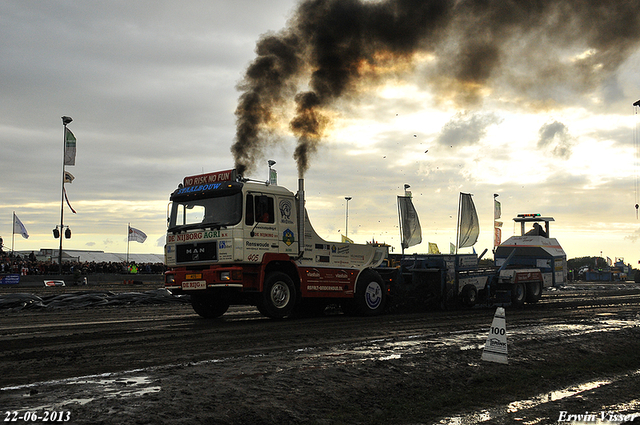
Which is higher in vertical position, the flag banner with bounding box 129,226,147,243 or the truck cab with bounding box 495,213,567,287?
the flag banner with bounding box 129,226,147,243

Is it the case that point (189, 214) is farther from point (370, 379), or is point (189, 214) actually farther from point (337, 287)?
point (370, 379)

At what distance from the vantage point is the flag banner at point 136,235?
4972cm

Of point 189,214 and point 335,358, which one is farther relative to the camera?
point 189,214

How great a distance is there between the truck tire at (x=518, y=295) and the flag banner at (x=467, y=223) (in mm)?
10501

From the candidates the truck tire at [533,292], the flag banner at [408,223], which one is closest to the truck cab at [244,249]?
the truck tire at [533,292]

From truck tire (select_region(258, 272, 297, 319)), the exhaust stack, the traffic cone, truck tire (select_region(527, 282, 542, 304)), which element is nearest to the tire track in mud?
truck tire (select_region(258, 272, 297, 319))

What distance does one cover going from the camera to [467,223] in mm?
32281

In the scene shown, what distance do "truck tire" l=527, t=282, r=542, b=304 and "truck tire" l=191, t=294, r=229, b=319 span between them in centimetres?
1232

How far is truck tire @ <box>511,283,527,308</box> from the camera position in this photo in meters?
21.0

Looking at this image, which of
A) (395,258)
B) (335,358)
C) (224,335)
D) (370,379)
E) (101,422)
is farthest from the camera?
(395,258)

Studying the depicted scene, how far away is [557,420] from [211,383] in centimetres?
346

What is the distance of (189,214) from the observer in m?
14.0

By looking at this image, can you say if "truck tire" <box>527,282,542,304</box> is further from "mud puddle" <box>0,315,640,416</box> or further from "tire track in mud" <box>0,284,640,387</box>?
"mud puddle" <box>0,315,640,416</box>

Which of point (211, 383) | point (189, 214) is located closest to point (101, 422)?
point (211, 383)
